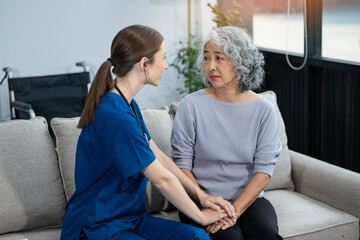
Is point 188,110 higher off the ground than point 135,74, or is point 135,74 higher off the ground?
point 135,74

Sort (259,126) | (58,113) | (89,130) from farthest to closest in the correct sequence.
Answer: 1. (58,113)
2. (259,126)
3. (89,130)

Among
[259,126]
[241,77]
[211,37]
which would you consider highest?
[211,37]

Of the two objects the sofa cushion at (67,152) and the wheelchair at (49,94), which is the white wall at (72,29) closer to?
Result: the wheelchair at (49,94)

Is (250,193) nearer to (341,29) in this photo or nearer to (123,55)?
(123,55)

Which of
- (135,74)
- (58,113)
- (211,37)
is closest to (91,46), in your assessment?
(58,113)

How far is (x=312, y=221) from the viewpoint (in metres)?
2.10

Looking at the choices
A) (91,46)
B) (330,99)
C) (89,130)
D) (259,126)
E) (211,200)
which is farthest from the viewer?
(91,46)

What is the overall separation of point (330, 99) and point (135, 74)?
195cm

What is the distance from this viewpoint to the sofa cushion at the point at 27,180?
200cm

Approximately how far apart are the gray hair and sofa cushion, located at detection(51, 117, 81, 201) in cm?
68

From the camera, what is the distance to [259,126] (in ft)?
6.76

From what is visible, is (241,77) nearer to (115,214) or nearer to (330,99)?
(115,214)


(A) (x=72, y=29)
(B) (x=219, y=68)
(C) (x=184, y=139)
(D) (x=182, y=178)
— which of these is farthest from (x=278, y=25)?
(D) (x=182, y=178)

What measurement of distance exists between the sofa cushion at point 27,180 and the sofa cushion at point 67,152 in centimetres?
3
